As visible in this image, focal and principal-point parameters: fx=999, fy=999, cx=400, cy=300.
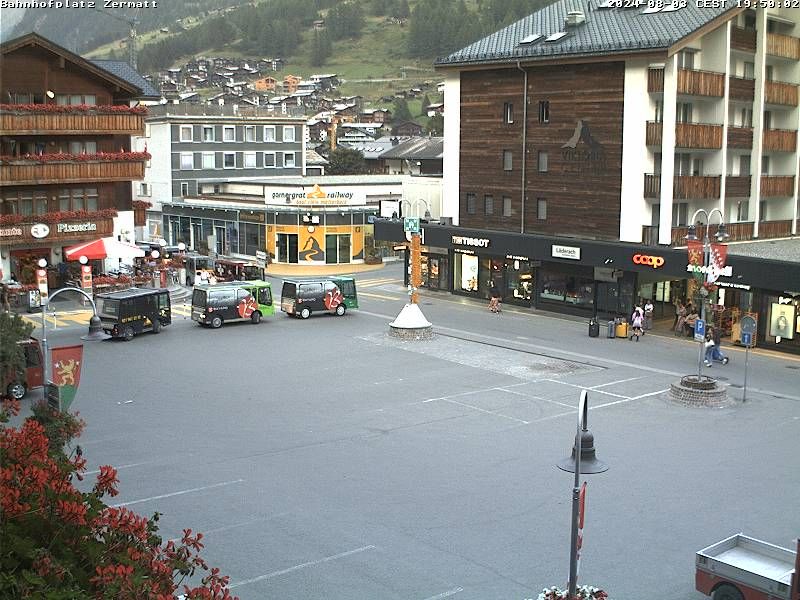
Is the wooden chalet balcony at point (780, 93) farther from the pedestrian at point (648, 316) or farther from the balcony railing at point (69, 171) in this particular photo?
the balcony railing at point (69, 171)

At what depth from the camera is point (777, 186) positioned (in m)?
50.9

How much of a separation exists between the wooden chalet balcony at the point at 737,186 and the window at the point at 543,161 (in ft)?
28.4

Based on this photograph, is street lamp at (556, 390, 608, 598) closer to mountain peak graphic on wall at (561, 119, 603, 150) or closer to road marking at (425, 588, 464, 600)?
road marking at (425, 588, 464, 600)

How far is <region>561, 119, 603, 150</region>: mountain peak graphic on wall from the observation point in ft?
154

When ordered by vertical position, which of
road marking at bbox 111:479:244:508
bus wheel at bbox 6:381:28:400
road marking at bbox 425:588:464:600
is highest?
bus wheel at bbox 6:381:28:400

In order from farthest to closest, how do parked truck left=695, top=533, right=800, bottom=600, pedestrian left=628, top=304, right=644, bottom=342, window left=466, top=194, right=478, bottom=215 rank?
window left=466, top=194, right=478, bottom=215
pedestrian left=628, top=304, right=644, bottom=342
parked truck left=695, top=533, right=800, bottom=600

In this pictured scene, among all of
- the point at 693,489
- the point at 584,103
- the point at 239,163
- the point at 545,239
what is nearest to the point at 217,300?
the point at 545,239

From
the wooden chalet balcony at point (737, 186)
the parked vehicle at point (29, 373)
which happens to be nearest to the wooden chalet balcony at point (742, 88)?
the wooden chalet balcony at point (737, 186)

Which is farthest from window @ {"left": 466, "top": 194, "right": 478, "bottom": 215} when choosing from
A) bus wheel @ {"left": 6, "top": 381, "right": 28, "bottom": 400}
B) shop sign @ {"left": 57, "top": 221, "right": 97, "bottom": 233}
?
bus wheel @ {"left": 6, "top": 381, "right": 28, "bottom": 400}

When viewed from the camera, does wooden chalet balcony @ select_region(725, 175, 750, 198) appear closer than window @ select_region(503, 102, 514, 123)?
Yes

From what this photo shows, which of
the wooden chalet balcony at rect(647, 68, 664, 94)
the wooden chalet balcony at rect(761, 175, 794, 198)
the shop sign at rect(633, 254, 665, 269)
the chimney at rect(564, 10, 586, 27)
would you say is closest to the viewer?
the shop sign at rect(633, 254, 665, 269)

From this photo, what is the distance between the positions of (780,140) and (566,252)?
1332 centimetres

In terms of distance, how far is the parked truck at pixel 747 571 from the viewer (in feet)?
49.5

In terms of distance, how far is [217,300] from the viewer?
44.5 meters
